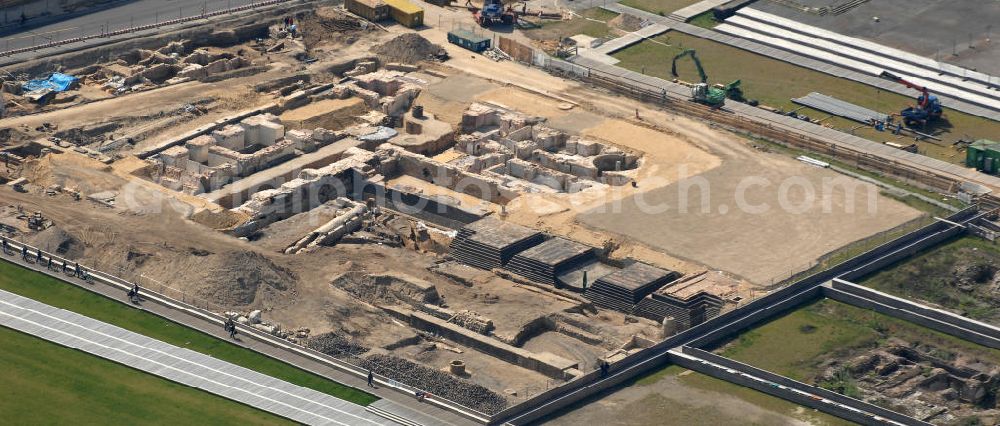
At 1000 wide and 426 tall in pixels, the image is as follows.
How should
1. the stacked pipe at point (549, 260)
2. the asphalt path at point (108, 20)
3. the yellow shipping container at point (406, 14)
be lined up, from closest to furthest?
the stacked pipe at point (549, 260) → the asphalt path at point (108, 20) → the yellow shipping container at point (406, 14)

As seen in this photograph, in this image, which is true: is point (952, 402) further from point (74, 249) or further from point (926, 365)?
point (74, 249)

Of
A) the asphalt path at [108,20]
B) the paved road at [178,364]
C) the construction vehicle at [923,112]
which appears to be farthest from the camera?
the asphalt path at [108,20]

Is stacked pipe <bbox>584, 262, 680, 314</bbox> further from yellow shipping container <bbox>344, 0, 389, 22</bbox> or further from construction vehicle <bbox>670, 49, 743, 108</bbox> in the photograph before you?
yellow shipping container <bbox>344, 0, 389, 22</bbox>

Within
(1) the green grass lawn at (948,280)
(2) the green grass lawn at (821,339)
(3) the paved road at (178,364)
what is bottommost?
(1) the green grass lawn at (948,280)

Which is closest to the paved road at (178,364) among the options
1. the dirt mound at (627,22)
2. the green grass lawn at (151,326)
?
the green grass lawn at (151,326)

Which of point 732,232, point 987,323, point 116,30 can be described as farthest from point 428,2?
point 987,323

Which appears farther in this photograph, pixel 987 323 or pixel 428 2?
pixel 428 2

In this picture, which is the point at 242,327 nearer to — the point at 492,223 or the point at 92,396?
the point at 92,396

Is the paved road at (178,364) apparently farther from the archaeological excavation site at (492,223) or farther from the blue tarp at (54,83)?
the blue tarp at (54,83)
